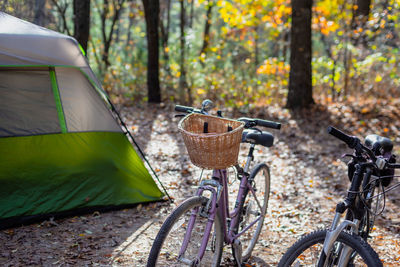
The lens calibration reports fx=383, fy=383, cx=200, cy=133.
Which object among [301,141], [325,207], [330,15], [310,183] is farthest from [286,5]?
[325,207]

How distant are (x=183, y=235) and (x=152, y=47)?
8.61 meters

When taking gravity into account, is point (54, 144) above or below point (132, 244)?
above

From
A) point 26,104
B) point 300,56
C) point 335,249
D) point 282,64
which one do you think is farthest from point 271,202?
point 282,64

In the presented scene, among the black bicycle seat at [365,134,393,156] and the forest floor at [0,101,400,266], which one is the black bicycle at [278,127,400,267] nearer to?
the black bicycle seat at [365,134,393,156]

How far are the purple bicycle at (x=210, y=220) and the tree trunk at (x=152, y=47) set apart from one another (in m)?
7.48

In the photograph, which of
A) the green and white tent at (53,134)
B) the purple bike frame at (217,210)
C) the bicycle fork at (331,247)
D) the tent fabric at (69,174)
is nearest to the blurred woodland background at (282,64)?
the green and white tent at (53,134)

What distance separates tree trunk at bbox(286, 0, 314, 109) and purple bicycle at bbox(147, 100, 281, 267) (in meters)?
6.02

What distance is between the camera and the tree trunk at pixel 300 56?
29.7 ft

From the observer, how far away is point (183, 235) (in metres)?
2.59

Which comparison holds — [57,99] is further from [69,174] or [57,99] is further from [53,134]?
[69,174]

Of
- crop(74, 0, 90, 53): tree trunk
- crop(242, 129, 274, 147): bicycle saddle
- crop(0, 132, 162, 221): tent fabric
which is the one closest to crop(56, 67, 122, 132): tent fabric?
crop(0, 132, 162, 221): tent fabric

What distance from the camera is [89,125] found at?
4645 millimetres

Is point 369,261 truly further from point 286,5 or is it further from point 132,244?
point 286,5

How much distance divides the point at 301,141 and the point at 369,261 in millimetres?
5947
